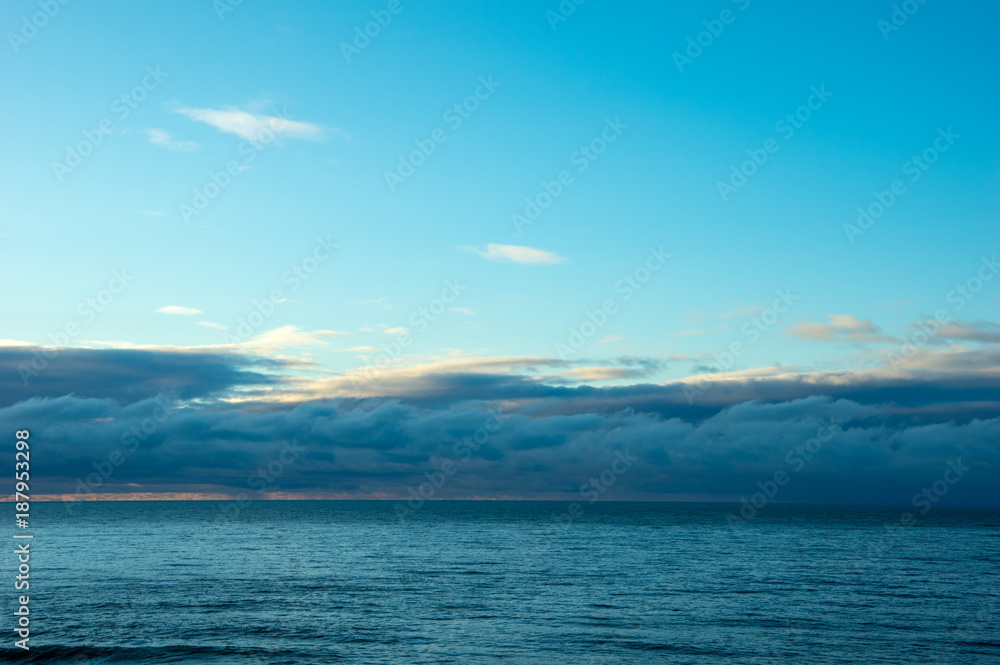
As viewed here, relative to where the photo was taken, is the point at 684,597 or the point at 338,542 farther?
the point at 338,542

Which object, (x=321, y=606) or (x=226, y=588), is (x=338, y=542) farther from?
(x=321, y=606)

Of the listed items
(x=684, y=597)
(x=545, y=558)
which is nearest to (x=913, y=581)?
(x=684, y=597)

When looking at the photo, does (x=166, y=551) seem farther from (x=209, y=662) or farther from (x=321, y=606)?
(x=209, y=662)

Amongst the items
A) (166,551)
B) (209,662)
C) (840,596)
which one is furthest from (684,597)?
(166,551)

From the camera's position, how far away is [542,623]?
40781 millimetres

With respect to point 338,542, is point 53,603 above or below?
above

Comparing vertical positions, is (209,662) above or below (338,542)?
above

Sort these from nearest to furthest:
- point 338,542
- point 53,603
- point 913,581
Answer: point 53,603 < point 913,581 < point 338,542

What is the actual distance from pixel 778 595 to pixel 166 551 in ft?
225

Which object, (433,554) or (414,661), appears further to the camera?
(433,554)

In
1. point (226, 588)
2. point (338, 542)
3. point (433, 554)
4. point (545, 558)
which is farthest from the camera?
point (338, 542)

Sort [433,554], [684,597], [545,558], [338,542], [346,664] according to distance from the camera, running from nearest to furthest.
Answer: [346,664], [684,597], [545,558], [433,554], [338,542]

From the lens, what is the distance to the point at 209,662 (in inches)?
1294

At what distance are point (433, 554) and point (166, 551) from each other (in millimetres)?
31889
